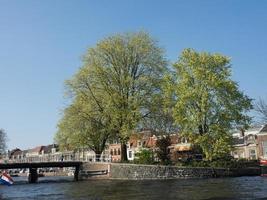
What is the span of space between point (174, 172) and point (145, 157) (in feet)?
22.1

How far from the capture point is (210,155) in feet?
173

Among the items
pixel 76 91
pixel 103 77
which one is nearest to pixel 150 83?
pixel 103 77

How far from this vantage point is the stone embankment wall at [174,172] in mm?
51438

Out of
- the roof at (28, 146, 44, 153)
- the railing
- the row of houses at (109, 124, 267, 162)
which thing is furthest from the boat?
the roof at (28, 146, 44, 153)

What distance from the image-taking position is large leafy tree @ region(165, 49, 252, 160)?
5272 centimetres

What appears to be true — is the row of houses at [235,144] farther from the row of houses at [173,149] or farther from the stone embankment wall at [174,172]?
the stone embankment wall at [174,172]

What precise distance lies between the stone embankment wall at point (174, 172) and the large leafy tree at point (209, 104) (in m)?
2.15

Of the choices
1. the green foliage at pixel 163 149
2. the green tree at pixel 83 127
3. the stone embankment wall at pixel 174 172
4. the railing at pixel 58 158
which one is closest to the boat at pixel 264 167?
the stone embankment wall at pixel 174 172

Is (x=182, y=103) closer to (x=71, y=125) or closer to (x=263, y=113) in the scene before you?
(x=263, y=113)

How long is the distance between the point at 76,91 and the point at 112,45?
8.21m

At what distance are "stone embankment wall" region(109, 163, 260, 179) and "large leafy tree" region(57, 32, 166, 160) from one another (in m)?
4.95

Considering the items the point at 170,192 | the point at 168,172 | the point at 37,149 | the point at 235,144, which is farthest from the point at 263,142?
the point at 37,149

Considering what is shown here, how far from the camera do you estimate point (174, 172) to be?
52531 millimetres

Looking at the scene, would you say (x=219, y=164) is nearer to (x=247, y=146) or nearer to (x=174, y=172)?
(x=174, y=172)
